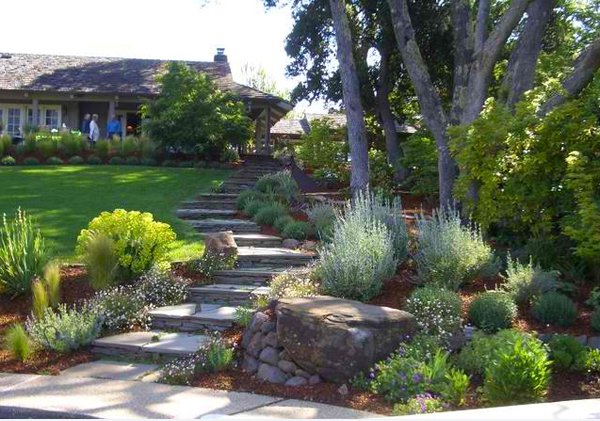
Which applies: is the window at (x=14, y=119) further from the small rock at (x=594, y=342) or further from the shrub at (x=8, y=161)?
the small rock at (x=594, y=342)

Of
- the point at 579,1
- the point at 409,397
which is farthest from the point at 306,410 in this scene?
the point at 579,1

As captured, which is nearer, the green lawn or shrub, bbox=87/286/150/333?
shrub, bbox=87/286/150/333

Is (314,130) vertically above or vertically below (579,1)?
below

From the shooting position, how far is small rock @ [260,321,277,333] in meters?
6.65

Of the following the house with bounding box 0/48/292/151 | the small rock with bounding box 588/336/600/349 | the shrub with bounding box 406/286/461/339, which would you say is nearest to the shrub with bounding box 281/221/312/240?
the shrub with bounding box 406/286/461/339

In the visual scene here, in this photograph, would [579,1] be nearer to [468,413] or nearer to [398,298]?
[398,298]

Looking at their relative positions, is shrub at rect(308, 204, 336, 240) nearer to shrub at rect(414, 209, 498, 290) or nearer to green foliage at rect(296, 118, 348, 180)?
shrub at rect(414, 209, 498, 290)

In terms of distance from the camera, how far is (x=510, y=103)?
11.0 metres

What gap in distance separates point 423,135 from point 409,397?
1308 centimetres

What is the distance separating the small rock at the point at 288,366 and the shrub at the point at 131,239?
123 inches

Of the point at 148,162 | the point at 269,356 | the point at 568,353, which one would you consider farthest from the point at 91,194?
the point at 568,353

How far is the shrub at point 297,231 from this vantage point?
1109 cm

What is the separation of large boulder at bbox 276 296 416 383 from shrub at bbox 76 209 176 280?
2.95 m

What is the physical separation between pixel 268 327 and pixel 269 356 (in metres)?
0.35
